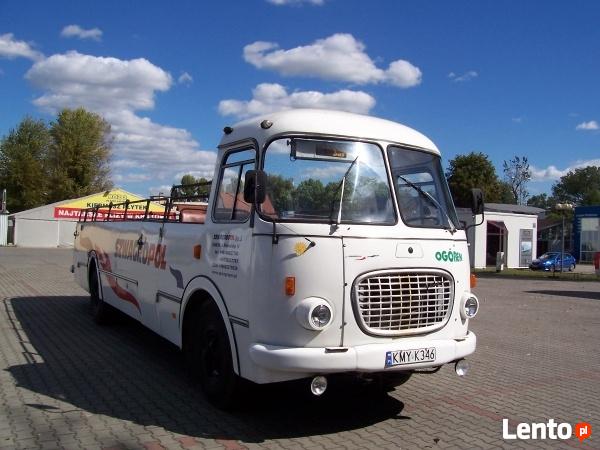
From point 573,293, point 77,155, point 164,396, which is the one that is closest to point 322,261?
point 164,396

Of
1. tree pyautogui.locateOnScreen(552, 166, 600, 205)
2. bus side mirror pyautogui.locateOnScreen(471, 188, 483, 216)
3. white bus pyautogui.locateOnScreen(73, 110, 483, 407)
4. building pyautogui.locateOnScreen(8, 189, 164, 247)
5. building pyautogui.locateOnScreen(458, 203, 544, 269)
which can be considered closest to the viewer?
white bus pyautogui.locateOnScreen(73, 110, 483, 407)

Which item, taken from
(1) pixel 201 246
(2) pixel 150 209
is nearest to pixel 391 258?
(1) pixel 201 246

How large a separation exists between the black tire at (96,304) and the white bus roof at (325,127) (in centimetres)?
549

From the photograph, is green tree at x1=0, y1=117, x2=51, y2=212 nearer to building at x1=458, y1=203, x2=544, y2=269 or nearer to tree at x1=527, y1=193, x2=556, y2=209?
building at x1=458, y1=203, x2=544, y2=269

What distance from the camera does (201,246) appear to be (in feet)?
19.6

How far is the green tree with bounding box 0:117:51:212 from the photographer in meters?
63.3

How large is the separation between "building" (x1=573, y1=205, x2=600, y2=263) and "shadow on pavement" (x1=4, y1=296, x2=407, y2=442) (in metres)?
53.0

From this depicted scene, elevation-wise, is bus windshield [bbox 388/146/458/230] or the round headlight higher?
bus windshield [bbox 388/146/458/230]

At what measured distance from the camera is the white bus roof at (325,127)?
5.32 meters

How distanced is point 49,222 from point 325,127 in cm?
4885

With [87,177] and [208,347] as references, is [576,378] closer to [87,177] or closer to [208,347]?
[208,347]

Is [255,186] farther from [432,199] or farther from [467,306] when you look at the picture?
[467,306]

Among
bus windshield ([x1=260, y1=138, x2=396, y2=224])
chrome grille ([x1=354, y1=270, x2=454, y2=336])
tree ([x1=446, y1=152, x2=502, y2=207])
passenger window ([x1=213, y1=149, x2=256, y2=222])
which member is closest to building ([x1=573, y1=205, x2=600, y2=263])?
tree ([x1=446, y1=152, x2=502, y2=207])

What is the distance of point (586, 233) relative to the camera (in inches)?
2184
